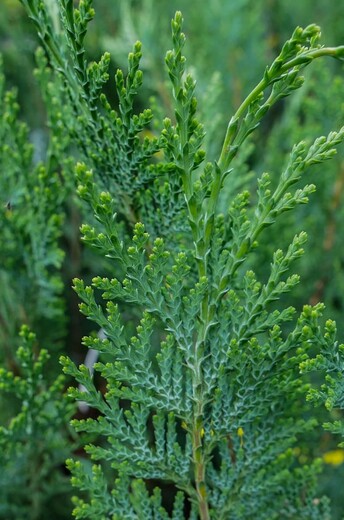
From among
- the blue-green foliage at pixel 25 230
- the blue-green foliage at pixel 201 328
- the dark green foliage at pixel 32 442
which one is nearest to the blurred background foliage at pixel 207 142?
the blue-green foliage at pixel 25 230

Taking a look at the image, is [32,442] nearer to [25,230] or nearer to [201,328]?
[25,230]

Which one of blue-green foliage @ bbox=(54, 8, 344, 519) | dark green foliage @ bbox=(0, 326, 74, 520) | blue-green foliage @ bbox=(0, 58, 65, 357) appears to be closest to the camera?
blue-green foliage @ bbox=(54, 8, 344, 519)

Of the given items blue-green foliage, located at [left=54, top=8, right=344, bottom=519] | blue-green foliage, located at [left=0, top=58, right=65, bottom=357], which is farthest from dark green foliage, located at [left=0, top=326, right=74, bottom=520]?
blue-green foliage, located at [left=54, top=8, right=344, bottom=519]

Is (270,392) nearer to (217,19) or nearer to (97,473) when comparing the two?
(97,473)

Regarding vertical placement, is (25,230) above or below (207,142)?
below

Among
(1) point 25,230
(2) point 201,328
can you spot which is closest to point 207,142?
(1) point 25,230

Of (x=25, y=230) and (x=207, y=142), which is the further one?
(x=207, y=142)

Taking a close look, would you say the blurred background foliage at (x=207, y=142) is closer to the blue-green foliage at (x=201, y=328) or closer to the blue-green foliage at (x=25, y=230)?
the blue-green foliage at (x=25, y=230)

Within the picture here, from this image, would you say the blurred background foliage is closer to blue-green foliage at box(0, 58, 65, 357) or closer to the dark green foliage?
blue-green foliage at box(0, 58, 65, 357)
